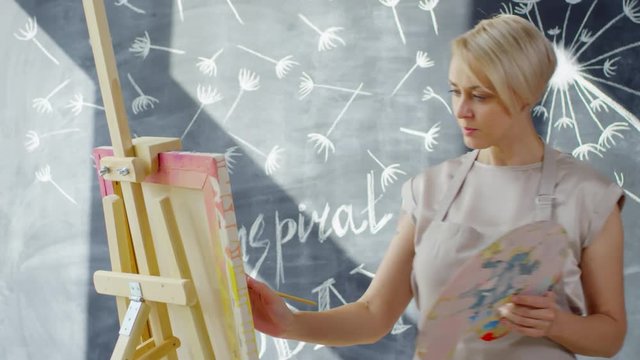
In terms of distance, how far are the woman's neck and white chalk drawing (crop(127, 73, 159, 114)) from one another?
1.85m

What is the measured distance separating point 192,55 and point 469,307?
1.92 meters

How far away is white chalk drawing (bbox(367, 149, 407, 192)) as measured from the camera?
2896mm

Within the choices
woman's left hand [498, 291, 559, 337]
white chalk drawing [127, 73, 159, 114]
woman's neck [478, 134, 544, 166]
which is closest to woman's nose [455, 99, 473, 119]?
woman's neck [478, 134, 544, 166]

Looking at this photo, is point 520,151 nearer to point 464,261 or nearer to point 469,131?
point 469,131

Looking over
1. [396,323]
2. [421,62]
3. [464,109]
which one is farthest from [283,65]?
[464,109]

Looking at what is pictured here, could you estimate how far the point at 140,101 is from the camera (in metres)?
3.23

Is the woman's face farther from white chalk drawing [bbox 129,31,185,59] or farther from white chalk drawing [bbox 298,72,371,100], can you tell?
white chalk drawing [bbox 129,31,185,59]

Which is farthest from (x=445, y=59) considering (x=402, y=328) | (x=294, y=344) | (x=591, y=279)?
(x=591, y=279)

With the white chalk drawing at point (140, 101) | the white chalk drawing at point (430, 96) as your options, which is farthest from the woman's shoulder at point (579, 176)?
the white chalk drawing at point (140, 101)

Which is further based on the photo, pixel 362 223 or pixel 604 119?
pixel 362 223

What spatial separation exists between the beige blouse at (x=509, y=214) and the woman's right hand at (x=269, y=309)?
267mm

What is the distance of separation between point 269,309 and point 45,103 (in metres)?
2.04

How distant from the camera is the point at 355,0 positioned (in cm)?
291

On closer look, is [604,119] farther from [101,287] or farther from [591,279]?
[101,287]
